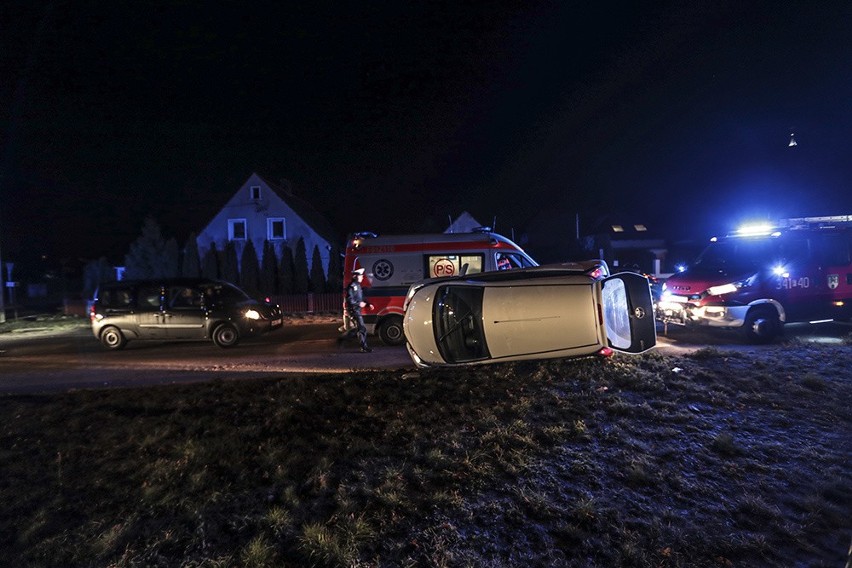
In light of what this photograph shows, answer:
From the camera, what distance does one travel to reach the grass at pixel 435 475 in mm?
3279

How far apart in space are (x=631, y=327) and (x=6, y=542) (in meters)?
7.29

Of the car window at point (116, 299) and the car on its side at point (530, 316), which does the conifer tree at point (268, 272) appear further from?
the car on its side at point (530, 316)

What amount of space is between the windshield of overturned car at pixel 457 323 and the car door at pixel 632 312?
2.07m

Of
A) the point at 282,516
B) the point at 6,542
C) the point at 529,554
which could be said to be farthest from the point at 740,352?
the point at 6,542

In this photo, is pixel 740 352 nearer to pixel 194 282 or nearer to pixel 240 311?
pixel 240 311

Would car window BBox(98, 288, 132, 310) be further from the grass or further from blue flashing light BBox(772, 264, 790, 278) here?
blue flashing light BBox(772, 264, 790, 278)

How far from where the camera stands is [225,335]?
11672 mm

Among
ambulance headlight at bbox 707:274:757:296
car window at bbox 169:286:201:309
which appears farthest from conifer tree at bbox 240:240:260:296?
ambulance headlight at bbox 707:274:757:296

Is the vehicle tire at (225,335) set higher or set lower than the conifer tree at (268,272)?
lower

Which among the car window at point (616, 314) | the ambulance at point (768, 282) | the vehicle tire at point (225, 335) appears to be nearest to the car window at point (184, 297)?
the vehicle tire at point (225, 335)

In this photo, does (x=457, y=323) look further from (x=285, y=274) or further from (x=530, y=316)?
(x=285, y=274)

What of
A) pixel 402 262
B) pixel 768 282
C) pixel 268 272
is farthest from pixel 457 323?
pixel 268 272

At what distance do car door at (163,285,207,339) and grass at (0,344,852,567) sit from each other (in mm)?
4896

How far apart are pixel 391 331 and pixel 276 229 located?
19455mm
